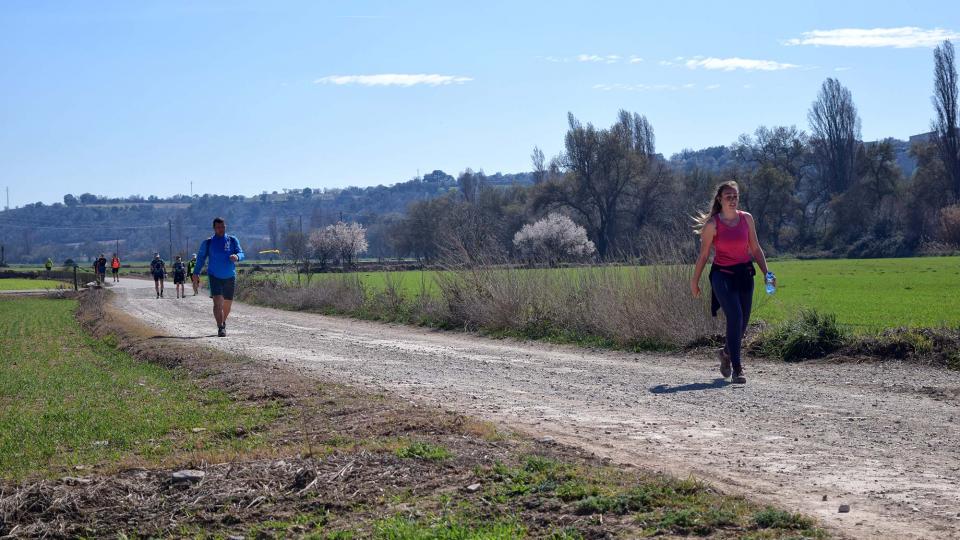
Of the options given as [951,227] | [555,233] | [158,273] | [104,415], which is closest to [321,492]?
[104,415]

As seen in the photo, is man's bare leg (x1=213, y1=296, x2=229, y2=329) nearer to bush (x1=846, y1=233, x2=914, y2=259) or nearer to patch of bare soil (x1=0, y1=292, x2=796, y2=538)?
patch of bare soil (x1=0, y1=292, x2=796, y2=538)

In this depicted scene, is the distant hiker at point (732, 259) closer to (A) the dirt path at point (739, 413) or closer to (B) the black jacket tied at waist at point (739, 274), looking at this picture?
(B) the black jacket tied at waist at point (739, 274)

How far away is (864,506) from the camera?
5.32 metres

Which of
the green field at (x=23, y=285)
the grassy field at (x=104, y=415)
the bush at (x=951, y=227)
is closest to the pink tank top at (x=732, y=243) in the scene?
the grassy field at (x=104, y=415)

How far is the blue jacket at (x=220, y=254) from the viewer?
18000 mm

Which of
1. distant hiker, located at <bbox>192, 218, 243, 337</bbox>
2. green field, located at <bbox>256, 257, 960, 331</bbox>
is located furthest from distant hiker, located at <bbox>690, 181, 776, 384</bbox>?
distant hiker, located at <bbox>192, 218, 243, 337</bbox>

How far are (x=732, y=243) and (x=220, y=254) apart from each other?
10.2 metres

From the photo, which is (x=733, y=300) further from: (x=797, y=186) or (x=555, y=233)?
(x=797, y=186)

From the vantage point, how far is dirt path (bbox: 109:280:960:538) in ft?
18.6

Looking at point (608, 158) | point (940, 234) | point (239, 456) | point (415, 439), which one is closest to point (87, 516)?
point (239, 456)

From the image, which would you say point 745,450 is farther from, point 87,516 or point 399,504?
point 87,516

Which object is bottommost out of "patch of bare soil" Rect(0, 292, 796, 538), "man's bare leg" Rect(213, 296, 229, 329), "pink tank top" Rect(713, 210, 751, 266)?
"patch of bare soil" Rect(0, 292, 796, 538)

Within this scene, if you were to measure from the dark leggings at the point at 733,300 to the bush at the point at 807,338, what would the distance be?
2.83m

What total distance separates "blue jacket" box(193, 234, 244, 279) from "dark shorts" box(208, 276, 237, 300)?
0.28ft
